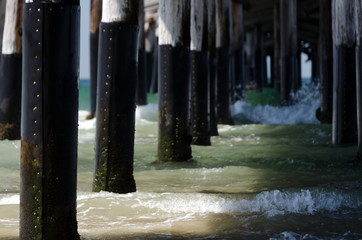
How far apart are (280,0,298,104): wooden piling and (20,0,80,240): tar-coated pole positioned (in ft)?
37.7

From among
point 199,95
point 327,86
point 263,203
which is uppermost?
point 327,86

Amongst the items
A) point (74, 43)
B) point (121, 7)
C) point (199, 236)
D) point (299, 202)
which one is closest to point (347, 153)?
point (299, 202)

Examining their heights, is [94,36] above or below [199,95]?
above

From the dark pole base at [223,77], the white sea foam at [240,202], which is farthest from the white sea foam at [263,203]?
the dark pole base at [223,77]

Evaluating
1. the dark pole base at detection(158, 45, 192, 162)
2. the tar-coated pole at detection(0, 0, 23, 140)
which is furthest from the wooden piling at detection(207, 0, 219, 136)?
the tar-coated pole at detection(0, 0, 23, 140)

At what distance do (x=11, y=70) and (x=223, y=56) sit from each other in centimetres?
421

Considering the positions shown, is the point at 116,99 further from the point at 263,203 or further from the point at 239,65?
the point at 239,65

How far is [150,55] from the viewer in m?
22.3

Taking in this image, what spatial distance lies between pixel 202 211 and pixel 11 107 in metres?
4.79

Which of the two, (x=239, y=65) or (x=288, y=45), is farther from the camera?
(x=239, y=65)

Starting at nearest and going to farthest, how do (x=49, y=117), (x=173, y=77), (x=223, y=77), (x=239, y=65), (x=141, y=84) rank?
(x=49, y=117) < (x=173, y=77) < (x=223, y=77) < (x=141, y=84) < (x=239, y=65)

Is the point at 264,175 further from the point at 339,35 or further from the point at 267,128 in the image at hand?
the point at 267,128

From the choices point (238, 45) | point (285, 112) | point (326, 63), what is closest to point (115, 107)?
point (326, 63)

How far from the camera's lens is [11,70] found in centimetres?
847
